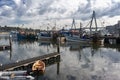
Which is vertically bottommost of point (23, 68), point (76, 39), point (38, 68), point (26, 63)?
point (23, 68)

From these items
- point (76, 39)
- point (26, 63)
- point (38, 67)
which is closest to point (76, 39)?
point (76, 39)

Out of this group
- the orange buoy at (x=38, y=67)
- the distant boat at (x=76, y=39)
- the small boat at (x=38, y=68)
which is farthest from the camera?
the distant boat at (x=76, y=39)

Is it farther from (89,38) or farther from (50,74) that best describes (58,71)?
(89,38)

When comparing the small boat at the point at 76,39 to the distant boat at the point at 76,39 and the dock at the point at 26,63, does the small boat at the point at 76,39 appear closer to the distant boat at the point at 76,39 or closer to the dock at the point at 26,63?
the distant boat at the point at 76,39

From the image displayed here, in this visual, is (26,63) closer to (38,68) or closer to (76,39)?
(38,68)

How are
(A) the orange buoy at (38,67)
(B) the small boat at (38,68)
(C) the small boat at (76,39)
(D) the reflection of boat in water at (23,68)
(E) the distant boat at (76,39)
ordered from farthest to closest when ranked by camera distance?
(E) the distant boat at (76,39), (C) the small boat at (76,39), (A) the orange buoy at (38,67), (B) the small boat at (38,68), (D) the reflection of boat in water at (23,68)

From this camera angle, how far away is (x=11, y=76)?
2806cm

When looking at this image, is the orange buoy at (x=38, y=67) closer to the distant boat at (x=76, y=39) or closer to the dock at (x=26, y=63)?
the dock at (x=26, y=63)

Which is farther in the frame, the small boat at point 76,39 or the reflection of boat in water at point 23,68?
the small boat at point 76,39

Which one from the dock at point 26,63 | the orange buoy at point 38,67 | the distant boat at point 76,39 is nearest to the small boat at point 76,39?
the distant boat at point 76,39

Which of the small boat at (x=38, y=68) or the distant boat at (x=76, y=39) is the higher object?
the distant boat at (x=76, y=39)

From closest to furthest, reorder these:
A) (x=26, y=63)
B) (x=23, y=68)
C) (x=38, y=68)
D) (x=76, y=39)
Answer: (x=38, y=68)
(x=23, y=68)
(x=26, y=63)
(x=76, y=39)

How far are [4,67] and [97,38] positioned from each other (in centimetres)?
6248

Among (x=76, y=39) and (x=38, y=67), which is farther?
(x=76, y=39)
